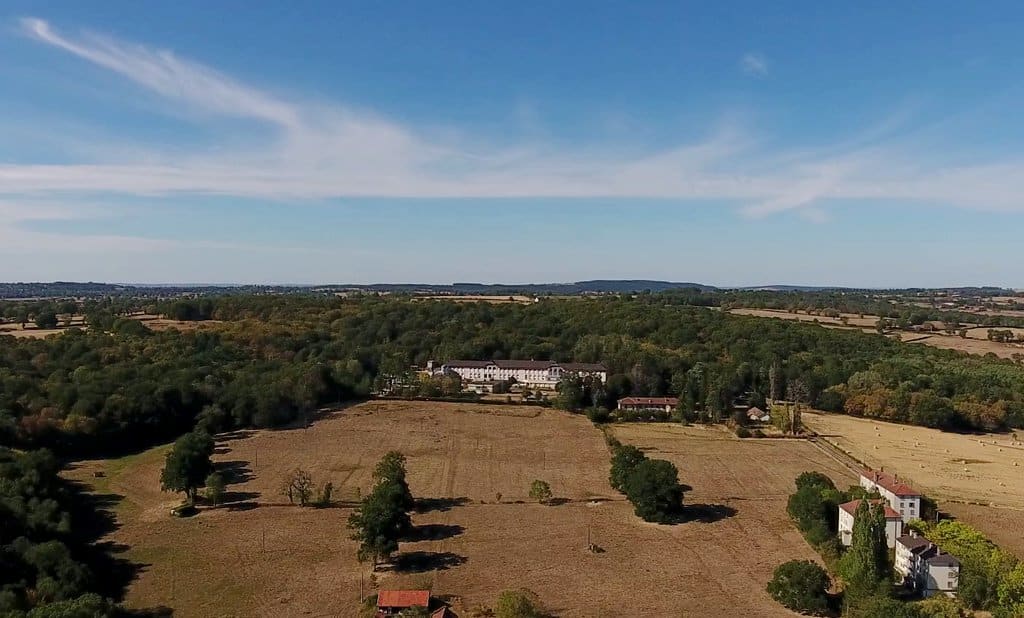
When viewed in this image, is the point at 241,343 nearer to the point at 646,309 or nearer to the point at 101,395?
the point at 101,395

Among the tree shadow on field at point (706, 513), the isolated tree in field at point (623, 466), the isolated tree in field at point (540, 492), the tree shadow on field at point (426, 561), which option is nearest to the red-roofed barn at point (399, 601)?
the tree shadow on field at point (426, 561)

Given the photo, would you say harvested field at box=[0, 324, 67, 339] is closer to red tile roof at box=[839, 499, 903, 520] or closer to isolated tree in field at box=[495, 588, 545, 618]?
isolated tree in field at box=[495, 588, 545, 618]

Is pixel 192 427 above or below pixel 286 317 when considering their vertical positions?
Result: below

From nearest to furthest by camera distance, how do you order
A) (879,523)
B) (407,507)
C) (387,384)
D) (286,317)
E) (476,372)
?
(879,523) → (407,507) → (387,384) → (476,372) → (286,317)

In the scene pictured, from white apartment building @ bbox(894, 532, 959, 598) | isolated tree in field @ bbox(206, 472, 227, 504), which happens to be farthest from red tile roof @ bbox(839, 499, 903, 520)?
isolated tree in field @ bbox(206, 472, 227, 504)

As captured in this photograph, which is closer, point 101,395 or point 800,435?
point 101,395

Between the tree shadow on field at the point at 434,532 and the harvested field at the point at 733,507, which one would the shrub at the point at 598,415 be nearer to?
the harvested field at the point at 733,507

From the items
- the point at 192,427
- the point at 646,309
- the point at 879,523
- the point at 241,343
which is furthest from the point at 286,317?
the point at 879,523
